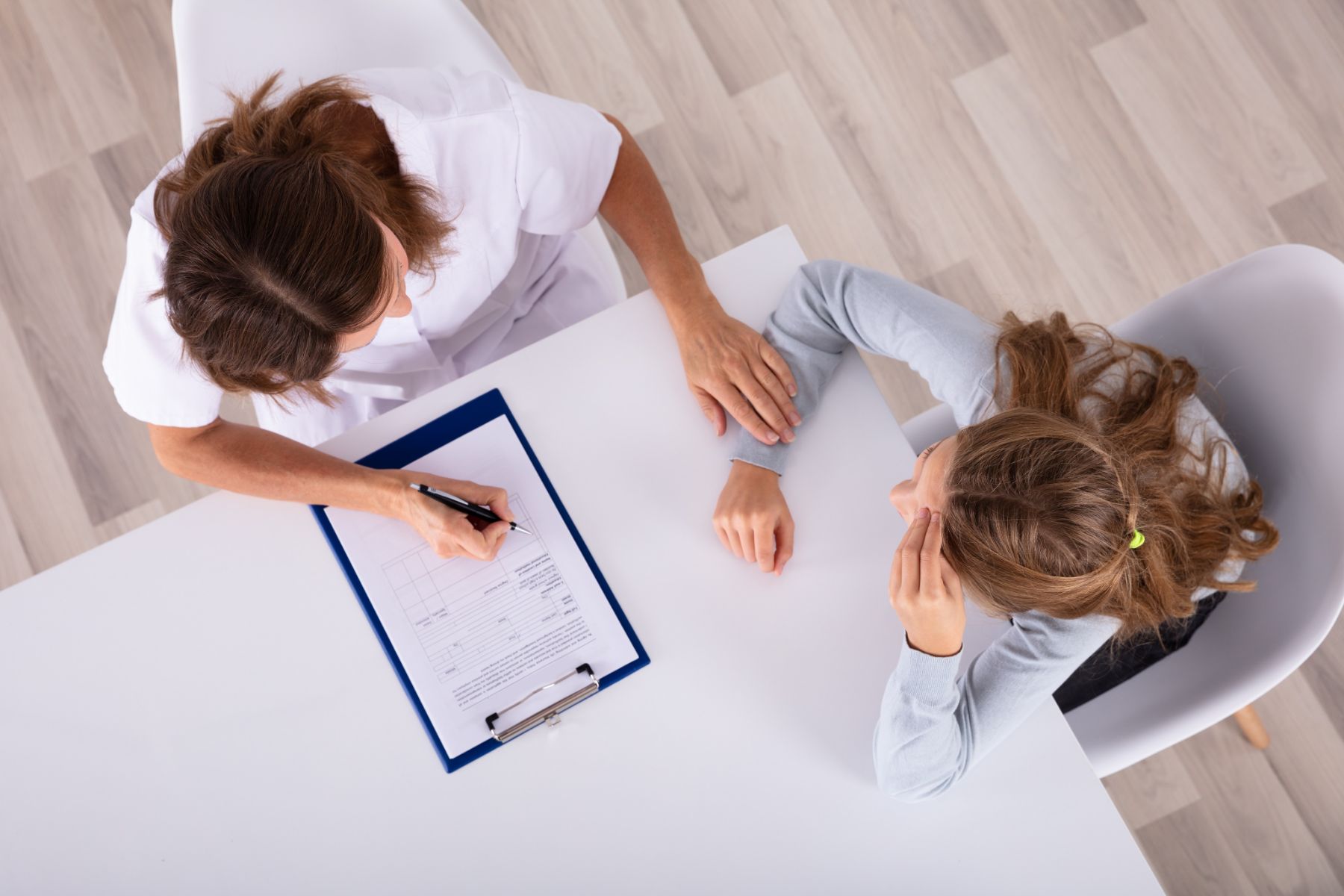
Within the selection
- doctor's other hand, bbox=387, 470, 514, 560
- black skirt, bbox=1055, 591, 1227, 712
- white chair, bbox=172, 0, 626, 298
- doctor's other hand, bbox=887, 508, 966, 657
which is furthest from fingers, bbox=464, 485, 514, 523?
black skirt, bbox=1055, 591, 1227, 712

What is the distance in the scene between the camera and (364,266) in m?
0.86

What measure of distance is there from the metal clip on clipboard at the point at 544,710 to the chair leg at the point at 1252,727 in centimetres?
124

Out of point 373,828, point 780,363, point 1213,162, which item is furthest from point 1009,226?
point 373,828

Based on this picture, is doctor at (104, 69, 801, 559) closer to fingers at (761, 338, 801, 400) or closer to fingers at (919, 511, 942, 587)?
fingers at (761, 338, 801, 400)

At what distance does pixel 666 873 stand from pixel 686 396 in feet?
1.62

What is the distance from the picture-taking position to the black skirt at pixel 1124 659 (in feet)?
3.67

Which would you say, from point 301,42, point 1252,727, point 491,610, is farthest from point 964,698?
point 301,42

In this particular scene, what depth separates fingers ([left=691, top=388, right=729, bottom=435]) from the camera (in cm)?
103

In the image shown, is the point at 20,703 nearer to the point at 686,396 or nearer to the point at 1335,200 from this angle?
the point at 686,396

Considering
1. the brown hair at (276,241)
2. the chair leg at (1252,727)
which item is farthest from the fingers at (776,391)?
the chair leg at (1252,727)

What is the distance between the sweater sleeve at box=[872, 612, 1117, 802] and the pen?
1.43 feet

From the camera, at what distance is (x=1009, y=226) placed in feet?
6.16

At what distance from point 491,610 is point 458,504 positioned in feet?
0.39

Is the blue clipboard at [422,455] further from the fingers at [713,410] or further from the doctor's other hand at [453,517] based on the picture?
the fingers at [713,410]
